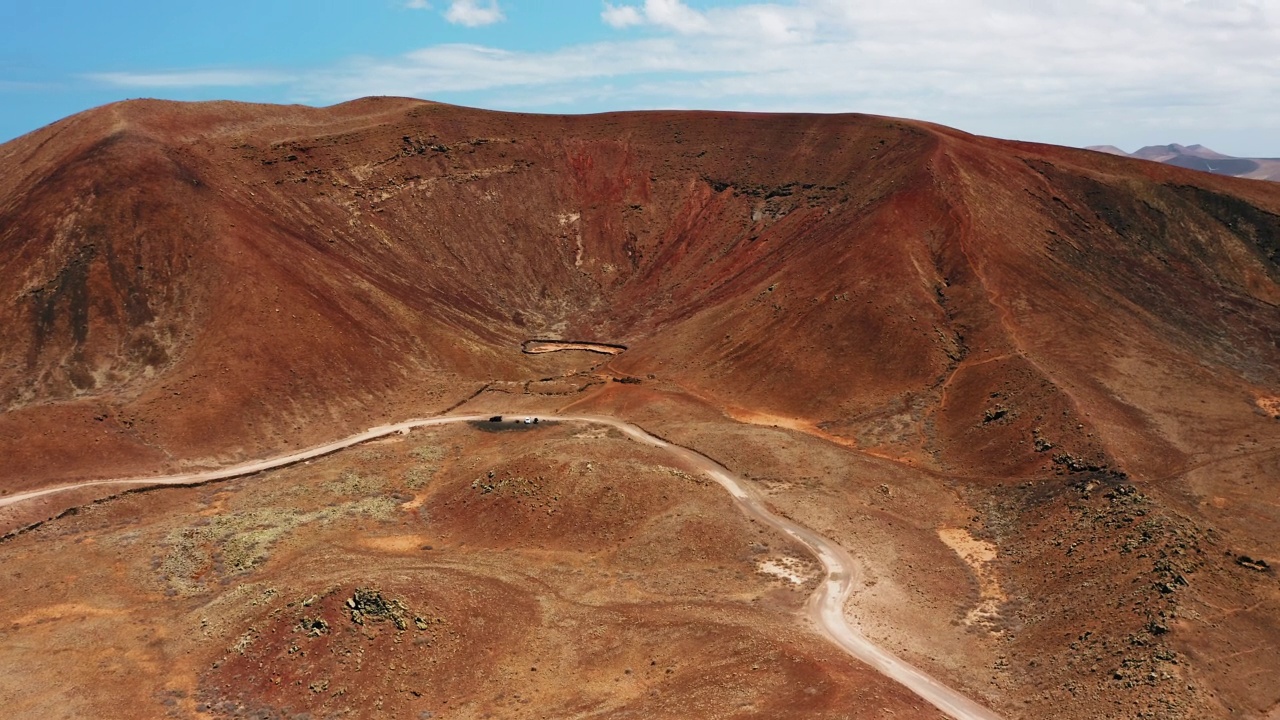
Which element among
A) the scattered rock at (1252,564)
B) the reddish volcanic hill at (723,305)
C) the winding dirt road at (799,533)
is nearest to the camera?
the winding dirt road at (799,533)

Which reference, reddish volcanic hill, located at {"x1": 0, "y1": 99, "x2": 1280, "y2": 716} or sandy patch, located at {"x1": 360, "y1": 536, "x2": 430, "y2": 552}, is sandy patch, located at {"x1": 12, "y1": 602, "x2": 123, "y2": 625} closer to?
sandy patch, located at {"x1": 360, "y1": 536, "x2": 430, "y2": 552}

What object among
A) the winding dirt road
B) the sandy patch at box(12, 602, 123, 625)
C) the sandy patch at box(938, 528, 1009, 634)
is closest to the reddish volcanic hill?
the sandy patch at box(938, 528, 1009, 634)

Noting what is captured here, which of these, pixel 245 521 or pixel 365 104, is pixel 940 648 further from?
pixel 365 104

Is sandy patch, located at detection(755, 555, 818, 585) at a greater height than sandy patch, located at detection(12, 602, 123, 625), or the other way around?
sandy patch, located at detection(755, 555, 818, 585)

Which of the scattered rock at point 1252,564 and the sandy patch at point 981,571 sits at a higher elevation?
the scattered rock at point 1252,564

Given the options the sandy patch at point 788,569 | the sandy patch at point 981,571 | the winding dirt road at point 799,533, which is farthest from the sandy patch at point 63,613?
the sandy patch at point 981,571

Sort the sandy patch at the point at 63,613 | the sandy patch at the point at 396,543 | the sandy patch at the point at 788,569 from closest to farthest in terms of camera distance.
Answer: the sandy patch at the point at 63,613, the sandy patch at the point at 788,569, the sandy patch at the point at 396,543

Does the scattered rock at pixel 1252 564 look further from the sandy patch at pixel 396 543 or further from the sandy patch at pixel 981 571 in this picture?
the sandy patch at pixel 396 543
